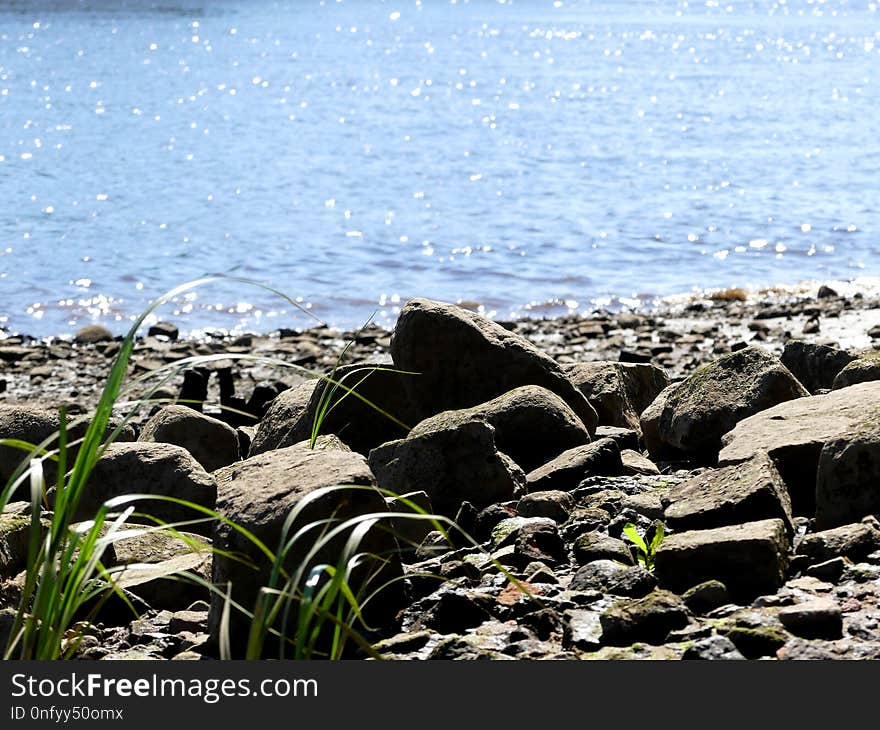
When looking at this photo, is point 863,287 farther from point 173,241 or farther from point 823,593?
point 823,593

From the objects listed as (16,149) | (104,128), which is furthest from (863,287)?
(104,128)

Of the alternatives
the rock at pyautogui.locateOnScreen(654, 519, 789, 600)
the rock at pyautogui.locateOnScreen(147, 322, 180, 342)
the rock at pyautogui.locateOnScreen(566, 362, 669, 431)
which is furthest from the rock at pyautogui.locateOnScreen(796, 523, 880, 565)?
the rock at pyautogui.locateOnScreen(147, 322, 180, 342)

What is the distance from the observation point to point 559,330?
13664mm

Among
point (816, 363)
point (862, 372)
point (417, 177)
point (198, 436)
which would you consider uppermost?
point (862, 372)

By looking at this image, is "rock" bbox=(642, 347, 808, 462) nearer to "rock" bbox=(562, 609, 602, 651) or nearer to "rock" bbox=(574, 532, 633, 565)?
"rock" bbox=(574, 532, 633, 565)

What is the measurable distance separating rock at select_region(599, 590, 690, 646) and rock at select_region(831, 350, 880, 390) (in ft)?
8.01

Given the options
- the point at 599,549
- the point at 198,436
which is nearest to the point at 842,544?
the point at 599,549

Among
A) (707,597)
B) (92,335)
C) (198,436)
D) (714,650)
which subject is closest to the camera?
(714,650)

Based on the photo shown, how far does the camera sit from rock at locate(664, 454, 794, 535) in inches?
164

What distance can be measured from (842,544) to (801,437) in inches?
29.5

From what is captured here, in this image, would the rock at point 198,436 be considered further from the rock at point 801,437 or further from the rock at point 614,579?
the rock at point 614,579

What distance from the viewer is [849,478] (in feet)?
14.0

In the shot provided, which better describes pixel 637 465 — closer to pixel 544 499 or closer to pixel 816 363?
pixel 544 499

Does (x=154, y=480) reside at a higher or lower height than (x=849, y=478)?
lower
